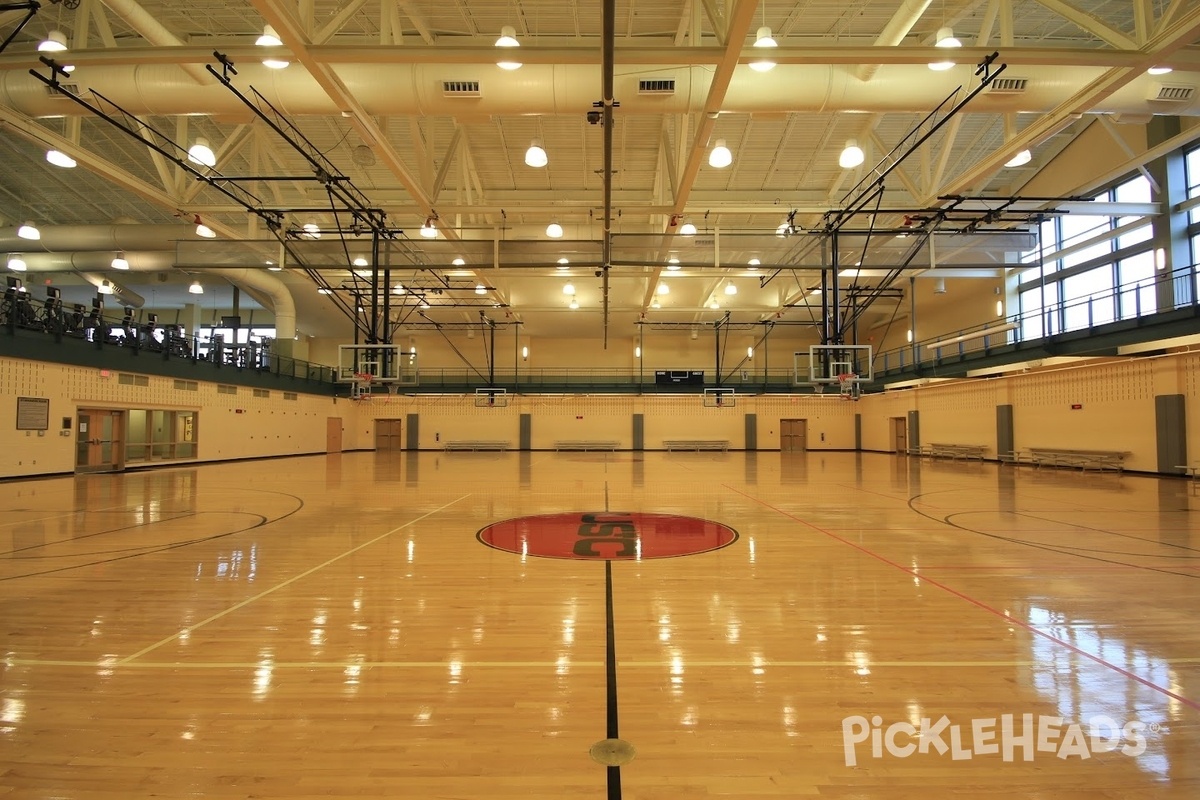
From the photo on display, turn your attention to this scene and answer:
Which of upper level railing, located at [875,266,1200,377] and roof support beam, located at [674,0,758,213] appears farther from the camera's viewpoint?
upper level railing, located at [875,266,1200,377]

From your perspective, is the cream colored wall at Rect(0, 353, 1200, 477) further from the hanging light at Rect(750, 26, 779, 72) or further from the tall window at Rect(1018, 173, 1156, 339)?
the hanging light at Rect(750, 26, 779, 72)

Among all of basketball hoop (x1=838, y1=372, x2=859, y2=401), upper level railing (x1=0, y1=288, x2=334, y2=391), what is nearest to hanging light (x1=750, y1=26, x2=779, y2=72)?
basketball hoop (x1=838, y1=372, x2=859, y2=401)

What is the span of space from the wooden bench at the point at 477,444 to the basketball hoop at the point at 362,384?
16.0m

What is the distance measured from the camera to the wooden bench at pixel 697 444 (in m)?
30.8

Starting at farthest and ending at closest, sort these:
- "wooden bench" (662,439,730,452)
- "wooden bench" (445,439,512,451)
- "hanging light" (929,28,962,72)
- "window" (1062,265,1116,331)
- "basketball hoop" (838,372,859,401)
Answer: "wooden bench" (445,439,512,451) < "wooden bench" (662,439,730,452) < "window" (1062,265,1116,331) < "basketball hoop" (838,372,859,401) < "hanging light" (929,28,962,72)

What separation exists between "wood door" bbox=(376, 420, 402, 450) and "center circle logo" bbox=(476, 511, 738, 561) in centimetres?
2537

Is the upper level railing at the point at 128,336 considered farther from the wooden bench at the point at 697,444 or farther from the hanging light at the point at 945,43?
the hanging light at the point at 945,43

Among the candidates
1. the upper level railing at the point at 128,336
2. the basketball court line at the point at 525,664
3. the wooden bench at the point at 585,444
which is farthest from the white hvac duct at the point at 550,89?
the wooden bench at the point at 585,444

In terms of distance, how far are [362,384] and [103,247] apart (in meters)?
13.5

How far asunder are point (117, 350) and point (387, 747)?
2010cm

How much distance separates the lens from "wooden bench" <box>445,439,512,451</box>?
1224 inches

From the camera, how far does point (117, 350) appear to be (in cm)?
1686

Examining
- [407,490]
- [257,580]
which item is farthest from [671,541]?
[407,490]

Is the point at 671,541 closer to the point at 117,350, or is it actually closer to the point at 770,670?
the point at 770,670
